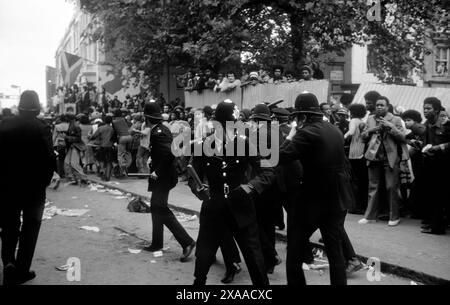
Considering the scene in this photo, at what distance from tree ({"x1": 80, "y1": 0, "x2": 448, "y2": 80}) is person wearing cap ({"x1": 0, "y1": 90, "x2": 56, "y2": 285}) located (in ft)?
38.6

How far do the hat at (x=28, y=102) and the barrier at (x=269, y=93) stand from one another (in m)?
6.38

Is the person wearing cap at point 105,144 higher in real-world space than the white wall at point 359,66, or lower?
lower

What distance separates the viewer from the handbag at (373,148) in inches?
331

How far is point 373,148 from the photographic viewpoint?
8430mm

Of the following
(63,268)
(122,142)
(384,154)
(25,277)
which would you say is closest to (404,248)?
(384,154)

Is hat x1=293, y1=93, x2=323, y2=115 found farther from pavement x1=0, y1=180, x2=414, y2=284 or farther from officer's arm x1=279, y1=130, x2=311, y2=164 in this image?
pavement x1=0, y1=180, x2=414, y2=284

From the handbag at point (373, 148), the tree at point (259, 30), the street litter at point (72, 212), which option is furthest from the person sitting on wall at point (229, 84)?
the handbag at point (373, 148)

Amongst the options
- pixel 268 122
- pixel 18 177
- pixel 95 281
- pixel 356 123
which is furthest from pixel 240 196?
pixel 356 123

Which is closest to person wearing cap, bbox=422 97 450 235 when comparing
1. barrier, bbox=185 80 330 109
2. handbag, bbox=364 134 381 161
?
handbag, bbox=364 134 381 161

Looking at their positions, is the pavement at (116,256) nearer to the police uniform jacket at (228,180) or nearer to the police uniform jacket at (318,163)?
the police uniform jacket at (228,180)

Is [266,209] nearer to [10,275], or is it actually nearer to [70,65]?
A: [10,275]

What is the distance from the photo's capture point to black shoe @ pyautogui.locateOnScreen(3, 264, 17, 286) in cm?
544

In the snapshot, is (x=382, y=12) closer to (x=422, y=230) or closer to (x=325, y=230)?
(x=422, y=230)

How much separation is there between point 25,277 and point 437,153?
599 centimetres
